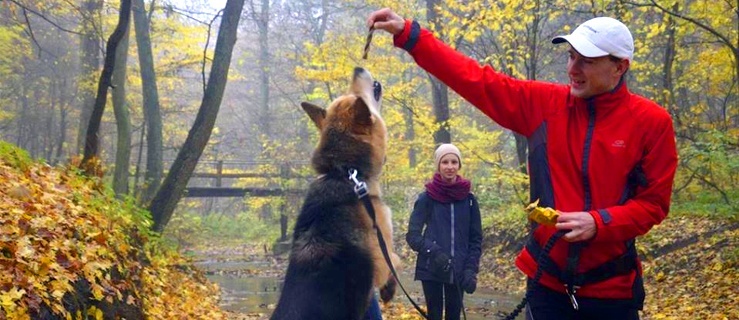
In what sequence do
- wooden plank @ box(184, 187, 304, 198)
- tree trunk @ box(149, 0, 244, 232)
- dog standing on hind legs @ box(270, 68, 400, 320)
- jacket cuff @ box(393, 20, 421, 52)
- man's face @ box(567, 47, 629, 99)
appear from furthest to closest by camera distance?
wooden plank @ box(184, 187, 304, 198) → tree trunk @ box(149, 0, 244, 232) → dog standing on hind legs @ box(270, 68, 400, 320) → jacket cuff @ box(393, 20, 421, 52) → man's face @ box(567, 47, 629, 99)

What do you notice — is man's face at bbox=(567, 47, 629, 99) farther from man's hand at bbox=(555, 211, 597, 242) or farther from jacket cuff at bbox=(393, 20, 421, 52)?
jacket cuff at bbox=(393, 20, 421, 52)

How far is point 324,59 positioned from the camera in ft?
68.5

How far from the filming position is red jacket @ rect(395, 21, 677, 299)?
10.2ft

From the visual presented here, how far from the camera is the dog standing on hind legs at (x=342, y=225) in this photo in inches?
156

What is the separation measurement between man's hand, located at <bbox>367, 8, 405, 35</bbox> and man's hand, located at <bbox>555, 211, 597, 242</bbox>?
1.22 meters

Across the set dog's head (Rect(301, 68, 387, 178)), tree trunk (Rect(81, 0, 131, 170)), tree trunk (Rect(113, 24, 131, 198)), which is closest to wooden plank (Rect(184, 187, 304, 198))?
tree trunk (Rect(113, 24, 131, 198))

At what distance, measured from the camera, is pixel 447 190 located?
6.65 m

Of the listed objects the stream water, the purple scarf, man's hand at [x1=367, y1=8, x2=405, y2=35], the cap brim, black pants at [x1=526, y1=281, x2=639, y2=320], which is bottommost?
the stream water

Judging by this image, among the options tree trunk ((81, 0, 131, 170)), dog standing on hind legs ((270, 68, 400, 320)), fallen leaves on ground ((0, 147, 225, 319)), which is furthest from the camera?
tree trunk ((81, 0, 131, 170))

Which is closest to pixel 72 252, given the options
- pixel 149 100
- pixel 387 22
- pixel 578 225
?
pixel 387 22

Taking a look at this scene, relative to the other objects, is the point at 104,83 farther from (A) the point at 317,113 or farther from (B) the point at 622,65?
(B) the point at 622,65

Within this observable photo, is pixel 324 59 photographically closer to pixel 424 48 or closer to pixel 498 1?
pixel 498 1

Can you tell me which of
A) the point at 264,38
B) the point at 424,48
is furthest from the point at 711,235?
the point at 264,38

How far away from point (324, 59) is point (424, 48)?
1770 cm
